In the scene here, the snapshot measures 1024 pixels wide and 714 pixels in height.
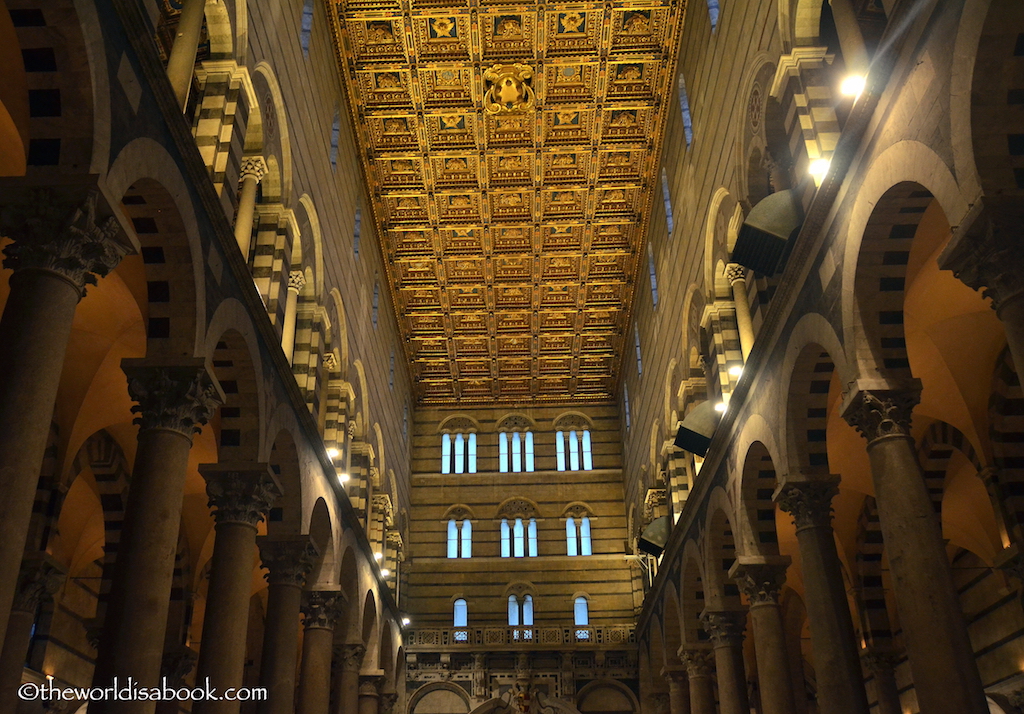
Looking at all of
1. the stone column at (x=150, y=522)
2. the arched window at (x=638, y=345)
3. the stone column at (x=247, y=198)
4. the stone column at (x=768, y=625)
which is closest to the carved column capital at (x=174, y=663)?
the stone column at (x=247, y=198)

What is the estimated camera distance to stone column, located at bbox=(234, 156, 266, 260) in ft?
45.6

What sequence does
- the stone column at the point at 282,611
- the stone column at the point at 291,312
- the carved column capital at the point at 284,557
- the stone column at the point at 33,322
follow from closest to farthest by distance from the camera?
the stone column at the point at 33,322 < the stone column at the point at 282,611 < the carved column capital at the point at 284,557 < the stone column at the point at 291,312

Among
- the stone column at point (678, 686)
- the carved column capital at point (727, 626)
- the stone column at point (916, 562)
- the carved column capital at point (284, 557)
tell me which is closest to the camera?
the stone column at point (916, 562)

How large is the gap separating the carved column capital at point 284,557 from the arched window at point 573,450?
66.9ft

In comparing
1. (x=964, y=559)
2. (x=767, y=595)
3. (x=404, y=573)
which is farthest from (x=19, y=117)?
(x=404, y=573)

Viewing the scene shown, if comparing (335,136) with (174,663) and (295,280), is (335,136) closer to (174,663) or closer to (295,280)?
(295,280)

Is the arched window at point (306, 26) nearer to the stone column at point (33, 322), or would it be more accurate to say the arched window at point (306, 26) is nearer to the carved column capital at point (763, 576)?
the stone column at point (33, 322)

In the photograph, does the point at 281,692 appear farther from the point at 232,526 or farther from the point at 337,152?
the point at 337,152

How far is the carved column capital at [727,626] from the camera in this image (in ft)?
61.0

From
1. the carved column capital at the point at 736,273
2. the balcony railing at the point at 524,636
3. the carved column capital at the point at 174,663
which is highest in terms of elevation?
the carved column capital at the point at 736,273

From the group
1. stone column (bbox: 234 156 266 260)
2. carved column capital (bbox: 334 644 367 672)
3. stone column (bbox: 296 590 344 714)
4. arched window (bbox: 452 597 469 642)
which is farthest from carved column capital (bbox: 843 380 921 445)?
arched window (bbox: 452 597 469 642)

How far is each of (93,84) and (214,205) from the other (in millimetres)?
3079

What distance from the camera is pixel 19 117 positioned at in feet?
37.6

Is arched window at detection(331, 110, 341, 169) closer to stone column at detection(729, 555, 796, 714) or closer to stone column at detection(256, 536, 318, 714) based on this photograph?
stone column at detection(256, 536, 318, 714)
